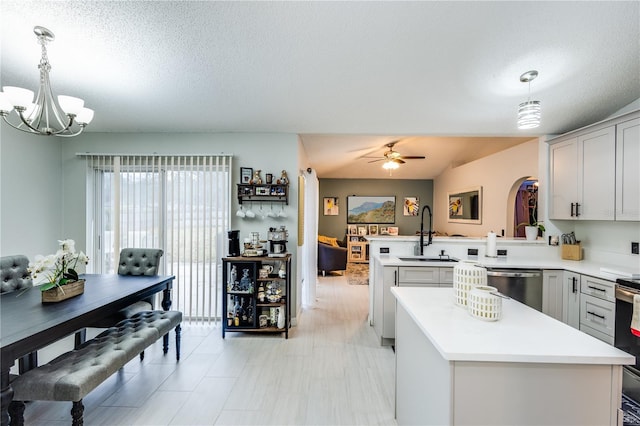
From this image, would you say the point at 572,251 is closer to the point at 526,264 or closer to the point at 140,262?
the point at 526,264

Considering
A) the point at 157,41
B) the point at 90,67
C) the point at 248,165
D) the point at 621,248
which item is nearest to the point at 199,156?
the point at 248,165

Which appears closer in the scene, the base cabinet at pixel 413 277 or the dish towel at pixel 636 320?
the dish towel at pixel 636 320

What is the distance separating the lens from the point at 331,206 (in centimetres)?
824

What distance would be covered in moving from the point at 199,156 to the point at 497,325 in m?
3.47

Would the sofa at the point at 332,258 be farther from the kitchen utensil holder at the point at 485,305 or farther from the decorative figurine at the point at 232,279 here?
the kitchen utensil holder at the point at 485,305

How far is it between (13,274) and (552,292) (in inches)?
199

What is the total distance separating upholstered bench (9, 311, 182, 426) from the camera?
1564 mm

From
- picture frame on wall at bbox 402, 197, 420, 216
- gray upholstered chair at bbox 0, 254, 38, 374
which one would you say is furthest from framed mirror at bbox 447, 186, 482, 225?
gray upholstered chair at bbox 0, 254, 38, 374

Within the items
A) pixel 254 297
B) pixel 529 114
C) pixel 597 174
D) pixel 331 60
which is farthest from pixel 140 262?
pixel 597 174

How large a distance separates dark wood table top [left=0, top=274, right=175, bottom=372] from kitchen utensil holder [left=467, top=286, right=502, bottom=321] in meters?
2.39

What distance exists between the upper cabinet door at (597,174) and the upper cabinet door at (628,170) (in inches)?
1.8

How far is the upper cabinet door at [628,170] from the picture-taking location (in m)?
2.49

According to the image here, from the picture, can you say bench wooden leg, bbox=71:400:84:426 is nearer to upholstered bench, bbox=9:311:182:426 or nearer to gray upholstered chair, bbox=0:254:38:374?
upholstered bench, bbox=9:311:182:426

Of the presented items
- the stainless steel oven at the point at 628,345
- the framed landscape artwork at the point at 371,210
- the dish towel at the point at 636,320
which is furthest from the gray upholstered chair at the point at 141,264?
the framed landscape artwork at the point at 371,210
